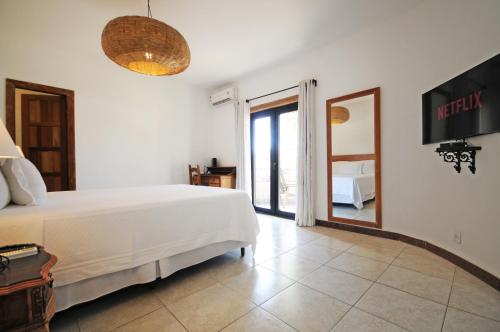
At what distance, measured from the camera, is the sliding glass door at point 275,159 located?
4.19m

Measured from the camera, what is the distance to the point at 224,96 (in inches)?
195

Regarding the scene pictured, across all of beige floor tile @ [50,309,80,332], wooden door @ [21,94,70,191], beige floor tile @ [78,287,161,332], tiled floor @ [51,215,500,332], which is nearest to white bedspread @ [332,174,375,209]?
tiled floor @ [51,215,500,332]

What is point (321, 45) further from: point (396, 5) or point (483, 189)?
point (483, 189)

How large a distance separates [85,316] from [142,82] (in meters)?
3.95

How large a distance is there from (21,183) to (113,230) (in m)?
0.70

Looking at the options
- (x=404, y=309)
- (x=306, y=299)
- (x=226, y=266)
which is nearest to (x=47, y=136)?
(x=226, y=266)

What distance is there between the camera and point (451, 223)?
2283 mm

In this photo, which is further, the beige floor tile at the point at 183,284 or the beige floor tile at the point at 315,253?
the beige floor tile at the point at 315,253

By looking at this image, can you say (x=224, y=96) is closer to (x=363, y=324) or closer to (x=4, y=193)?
(x=4, y=193)

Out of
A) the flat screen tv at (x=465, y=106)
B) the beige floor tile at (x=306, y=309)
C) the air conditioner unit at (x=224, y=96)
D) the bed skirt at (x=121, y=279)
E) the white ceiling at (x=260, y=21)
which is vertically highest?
the white ceiling at (x=260, y=21)

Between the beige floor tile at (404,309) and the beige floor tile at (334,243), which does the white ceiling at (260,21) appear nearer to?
the beige floor tile at (334,243)

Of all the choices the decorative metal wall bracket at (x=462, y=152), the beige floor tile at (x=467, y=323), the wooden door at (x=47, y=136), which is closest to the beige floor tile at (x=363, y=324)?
the beige floor tile at (x=467, y=323)

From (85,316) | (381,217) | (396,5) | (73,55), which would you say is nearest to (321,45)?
(396,5)

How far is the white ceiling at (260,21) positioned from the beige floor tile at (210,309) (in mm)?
2996
